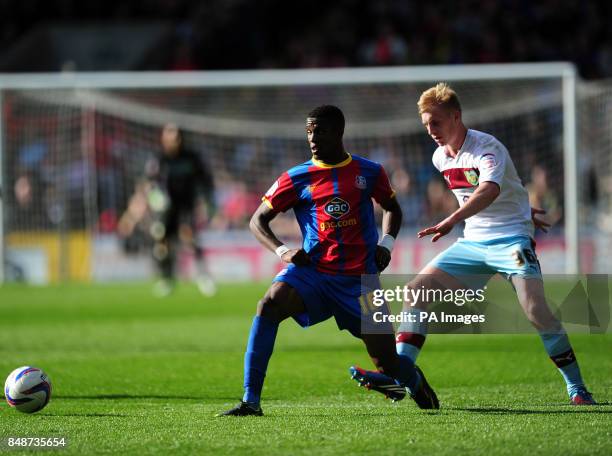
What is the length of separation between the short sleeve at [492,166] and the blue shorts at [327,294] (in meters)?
1.01

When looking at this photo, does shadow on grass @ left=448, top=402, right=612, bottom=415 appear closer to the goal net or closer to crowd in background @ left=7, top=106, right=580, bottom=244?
the goal net

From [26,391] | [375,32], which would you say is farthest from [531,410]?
[375,32]

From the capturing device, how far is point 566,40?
86.4 feet

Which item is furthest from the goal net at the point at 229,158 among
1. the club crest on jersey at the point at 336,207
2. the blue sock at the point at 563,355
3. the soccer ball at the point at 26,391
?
the club crest on jersey at the point at 336,207

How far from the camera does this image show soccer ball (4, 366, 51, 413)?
22.6 ft

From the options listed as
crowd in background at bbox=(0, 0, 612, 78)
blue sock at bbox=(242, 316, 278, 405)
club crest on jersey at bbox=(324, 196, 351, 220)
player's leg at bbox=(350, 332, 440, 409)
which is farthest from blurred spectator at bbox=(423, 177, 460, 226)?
blue sock at bbox=(242, 316, 278, 405)

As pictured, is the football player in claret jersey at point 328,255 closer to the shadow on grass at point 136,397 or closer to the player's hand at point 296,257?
the player's hand at point 296,257

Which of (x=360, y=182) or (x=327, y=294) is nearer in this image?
(x=327, y=294)

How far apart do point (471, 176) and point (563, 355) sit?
4.16 feet

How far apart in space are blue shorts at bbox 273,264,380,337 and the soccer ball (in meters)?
1.66

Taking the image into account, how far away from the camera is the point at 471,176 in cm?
712

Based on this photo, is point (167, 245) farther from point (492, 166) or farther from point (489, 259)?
point (492, 166)

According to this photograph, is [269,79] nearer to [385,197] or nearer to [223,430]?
[385,197]

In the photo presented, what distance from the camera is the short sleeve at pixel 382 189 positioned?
271 inches
